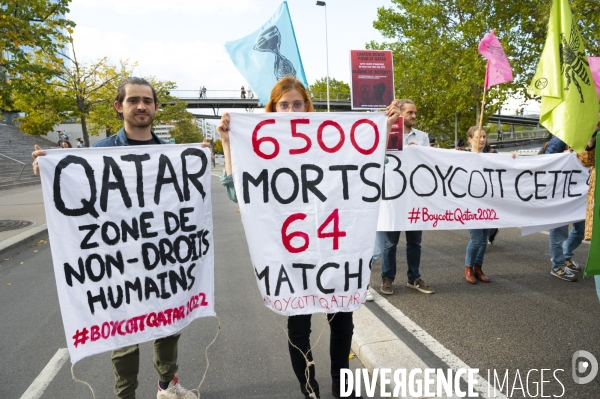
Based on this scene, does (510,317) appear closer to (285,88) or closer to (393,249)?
(393,249)

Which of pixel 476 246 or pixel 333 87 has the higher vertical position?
pixel 333 87

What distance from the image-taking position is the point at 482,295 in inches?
170

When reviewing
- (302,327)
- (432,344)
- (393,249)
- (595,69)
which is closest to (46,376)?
(302,327)

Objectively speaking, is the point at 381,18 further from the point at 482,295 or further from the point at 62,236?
the point at 62,236

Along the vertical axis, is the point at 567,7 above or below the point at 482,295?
above

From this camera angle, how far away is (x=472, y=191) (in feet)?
15.1

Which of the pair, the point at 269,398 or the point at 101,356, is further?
the point at 101,356

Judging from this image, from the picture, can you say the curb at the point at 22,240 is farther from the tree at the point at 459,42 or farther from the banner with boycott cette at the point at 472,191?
the tree at the point at 459,42

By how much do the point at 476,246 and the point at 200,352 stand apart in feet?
10.1

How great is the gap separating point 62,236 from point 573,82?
353cm

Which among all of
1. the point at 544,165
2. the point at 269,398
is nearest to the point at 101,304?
the point at 269,398

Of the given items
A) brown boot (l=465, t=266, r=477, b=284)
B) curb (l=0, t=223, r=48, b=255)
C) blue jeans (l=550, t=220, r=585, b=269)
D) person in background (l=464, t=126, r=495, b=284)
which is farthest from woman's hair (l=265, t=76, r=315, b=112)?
curb (l=0, t=223, r=48, b=255)

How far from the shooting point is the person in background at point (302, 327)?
249cm

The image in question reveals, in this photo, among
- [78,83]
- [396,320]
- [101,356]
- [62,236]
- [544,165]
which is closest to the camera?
[62,236]
